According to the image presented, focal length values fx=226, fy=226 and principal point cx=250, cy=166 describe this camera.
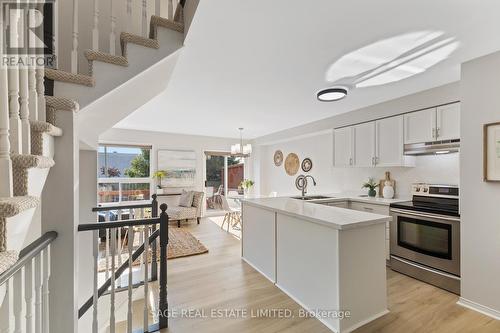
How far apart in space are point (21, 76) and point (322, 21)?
1801mm

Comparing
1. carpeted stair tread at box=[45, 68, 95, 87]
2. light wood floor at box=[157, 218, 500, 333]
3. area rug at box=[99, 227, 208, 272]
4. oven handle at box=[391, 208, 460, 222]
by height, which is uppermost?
carpeted stair tread at box=[45, 68, 95, 87]

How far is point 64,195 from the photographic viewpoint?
136 cm

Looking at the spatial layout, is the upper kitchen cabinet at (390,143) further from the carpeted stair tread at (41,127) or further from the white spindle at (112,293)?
the carpeted stair tread at (41,127)

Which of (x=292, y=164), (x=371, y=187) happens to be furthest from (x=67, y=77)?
(x=292, y=164)

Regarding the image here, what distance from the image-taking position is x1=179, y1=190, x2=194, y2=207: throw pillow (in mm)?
5859

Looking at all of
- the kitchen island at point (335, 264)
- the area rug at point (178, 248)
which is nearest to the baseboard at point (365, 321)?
the kitchen island at point (335, 264)

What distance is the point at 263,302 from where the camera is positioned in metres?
2.31

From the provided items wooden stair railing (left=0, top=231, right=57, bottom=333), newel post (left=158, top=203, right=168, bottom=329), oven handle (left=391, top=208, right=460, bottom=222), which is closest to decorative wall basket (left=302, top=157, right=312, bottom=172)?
oven handle (left=391, top=208, right=460, bottom=222)

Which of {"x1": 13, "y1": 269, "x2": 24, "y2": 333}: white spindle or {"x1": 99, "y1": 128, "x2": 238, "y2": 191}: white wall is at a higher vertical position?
{"x1": 99, "y1": 128, "x2": 238, "y2": 191}: white wall

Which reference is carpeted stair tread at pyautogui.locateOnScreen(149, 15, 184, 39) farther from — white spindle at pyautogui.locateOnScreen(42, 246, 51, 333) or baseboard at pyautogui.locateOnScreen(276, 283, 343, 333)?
baseboard at pyautogui.locateOnScreen(276, 283, 343, 333)

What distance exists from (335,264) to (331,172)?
135 inches

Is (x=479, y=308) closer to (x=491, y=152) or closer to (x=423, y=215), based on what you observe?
(x=423, y=215)

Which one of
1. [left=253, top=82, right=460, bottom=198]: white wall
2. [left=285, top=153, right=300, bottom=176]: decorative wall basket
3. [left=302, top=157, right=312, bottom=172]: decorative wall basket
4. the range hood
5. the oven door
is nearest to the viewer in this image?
the oven door

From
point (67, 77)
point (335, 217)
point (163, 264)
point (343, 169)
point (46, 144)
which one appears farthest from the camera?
point (343, 169)
